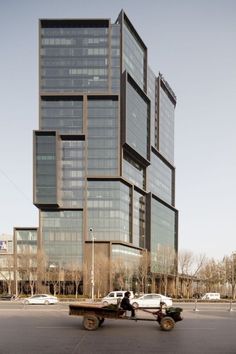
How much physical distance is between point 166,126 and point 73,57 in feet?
174

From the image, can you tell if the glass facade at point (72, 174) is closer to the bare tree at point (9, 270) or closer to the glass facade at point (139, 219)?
the bare tree at point (9, 270)

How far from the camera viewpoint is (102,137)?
102 metres

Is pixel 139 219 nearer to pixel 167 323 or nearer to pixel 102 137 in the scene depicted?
pixel 102 137

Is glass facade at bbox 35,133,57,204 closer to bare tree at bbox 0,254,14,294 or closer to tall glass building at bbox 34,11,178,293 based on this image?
tall glass building at bbox 34,11,178,293

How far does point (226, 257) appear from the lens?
78.8 m

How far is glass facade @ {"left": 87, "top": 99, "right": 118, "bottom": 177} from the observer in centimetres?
10138

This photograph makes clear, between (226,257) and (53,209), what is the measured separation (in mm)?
43655

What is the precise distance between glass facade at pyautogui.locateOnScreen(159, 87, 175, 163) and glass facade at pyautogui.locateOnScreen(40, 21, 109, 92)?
41.0 metres

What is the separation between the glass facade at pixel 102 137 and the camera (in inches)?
3991

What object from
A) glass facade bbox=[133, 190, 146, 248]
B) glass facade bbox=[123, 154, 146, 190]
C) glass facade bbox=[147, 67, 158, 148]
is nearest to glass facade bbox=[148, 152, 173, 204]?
glass facade bbox=[147, 67, 158, 148]

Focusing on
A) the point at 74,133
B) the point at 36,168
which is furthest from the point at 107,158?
the point at 36,168

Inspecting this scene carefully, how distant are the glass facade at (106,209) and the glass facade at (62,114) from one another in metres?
15.4

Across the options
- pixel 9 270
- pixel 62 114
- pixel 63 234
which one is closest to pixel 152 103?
pixel 62 114

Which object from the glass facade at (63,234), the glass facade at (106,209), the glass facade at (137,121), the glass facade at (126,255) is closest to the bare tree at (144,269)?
the glass facade at (126,255)
